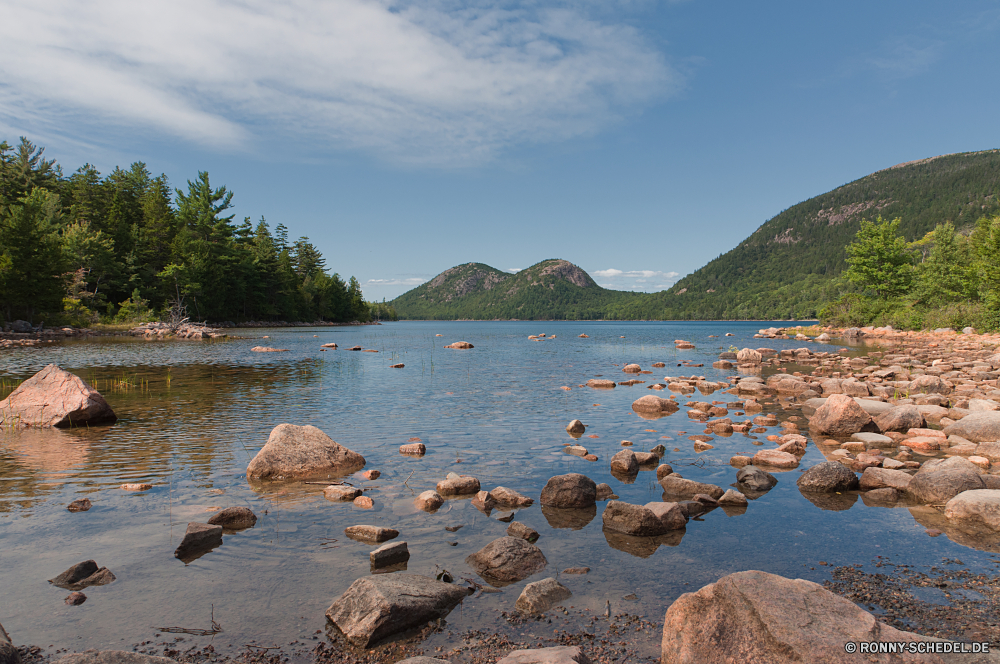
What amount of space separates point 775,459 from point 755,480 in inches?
74.9

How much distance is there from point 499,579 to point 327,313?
154m

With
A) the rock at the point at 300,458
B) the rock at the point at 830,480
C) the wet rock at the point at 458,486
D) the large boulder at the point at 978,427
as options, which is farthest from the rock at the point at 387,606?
the large boulder at the point at 978,427

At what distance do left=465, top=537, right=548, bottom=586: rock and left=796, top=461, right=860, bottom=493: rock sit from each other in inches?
238

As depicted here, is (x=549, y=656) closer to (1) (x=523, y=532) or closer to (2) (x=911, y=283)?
(1) (x=523, y=532)

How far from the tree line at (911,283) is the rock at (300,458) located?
68.3 meters

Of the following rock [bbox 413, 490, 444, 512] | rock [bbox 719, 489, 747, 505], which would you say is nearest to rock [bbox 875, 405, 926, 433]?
rock [bbox 719, 489, 747, 505]

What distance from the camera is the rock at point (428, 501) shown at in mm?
8438

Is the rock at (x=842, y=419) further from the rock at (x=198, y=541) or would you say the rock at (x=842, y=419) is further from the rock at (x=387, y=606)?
the rock at (x=198, y=541)

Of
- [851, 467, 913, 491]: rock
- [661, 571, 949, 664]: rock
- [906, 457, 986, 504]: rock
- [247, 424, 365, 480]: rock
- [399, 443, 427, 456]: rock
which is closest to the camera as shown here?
[661, 571, 949, 664]: rock

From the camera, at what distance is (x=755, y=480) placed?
9.42 metres

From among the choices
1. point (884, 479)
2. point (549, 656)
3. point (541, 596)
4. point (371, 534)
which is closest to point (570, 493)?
point (541, 596)

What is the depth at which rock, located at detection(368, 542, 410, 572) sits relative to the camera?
634 cm

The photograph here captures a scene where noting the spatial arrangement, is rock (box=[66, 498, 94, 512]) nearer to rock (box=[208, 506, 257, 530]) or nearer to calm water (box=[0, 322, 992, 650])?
calm water (box=[0, 322, 992, 650])

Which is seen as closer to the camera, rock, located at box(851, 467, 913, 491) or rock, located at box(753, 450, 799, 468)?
rock, located at box(851, 467, 913, 491)
